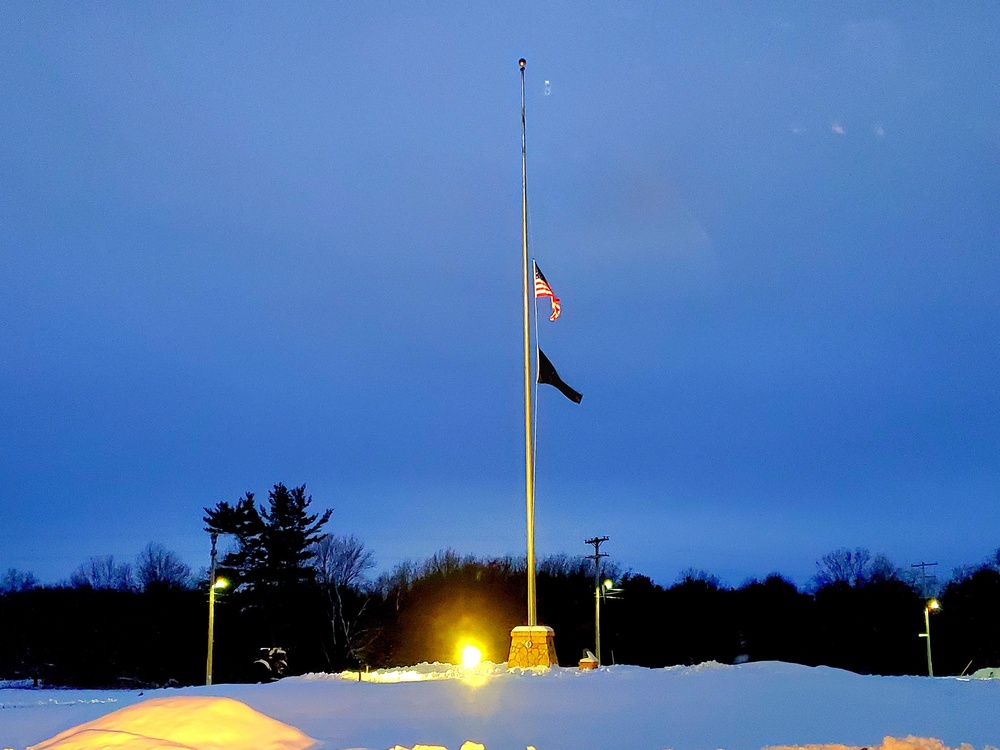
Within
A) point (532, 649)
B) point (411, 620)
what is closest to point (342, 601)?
point (411, 620)

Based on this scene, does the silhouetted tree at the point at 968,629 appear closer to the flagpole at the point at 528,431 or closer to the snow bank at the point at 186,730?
the flagpole at the point at 528,431

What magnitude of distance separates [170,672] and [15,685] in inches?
267

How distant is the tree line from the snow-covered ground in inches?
1367

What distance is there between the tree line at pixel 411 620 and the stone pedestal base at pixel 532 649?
102 ft

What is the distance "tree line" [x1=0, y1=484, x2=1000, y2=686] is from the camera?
51.0 meters

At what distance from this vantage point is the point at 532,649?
19484 millimetres

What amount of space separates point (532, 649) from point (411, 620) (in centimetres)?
3827

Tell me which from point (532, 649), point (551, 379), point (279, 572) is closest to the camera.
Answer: point (532, 649)

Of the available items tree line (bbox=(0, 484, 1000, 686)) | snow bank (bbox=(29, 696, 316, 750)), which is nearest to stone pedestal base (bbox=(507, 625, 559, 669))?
snow bank (bbox=(29, 696, 316, 750))

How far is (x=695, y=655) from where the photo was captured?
58.9 m

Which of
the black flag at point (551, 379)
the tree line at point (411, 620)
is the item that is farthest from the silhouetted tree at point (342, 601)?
the black flag at point (551, 379)

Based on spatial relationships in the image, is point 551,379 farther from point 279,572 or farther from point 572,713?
point 279,572

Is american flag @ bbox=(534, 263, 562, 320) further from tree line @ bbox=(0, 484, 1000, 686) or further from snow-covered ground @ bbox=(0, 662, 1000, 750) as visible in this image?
tree line @ bbox=(0, 484, 1000, 686)

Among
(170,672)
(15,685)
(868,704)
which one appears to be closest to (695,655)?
(170,672)
